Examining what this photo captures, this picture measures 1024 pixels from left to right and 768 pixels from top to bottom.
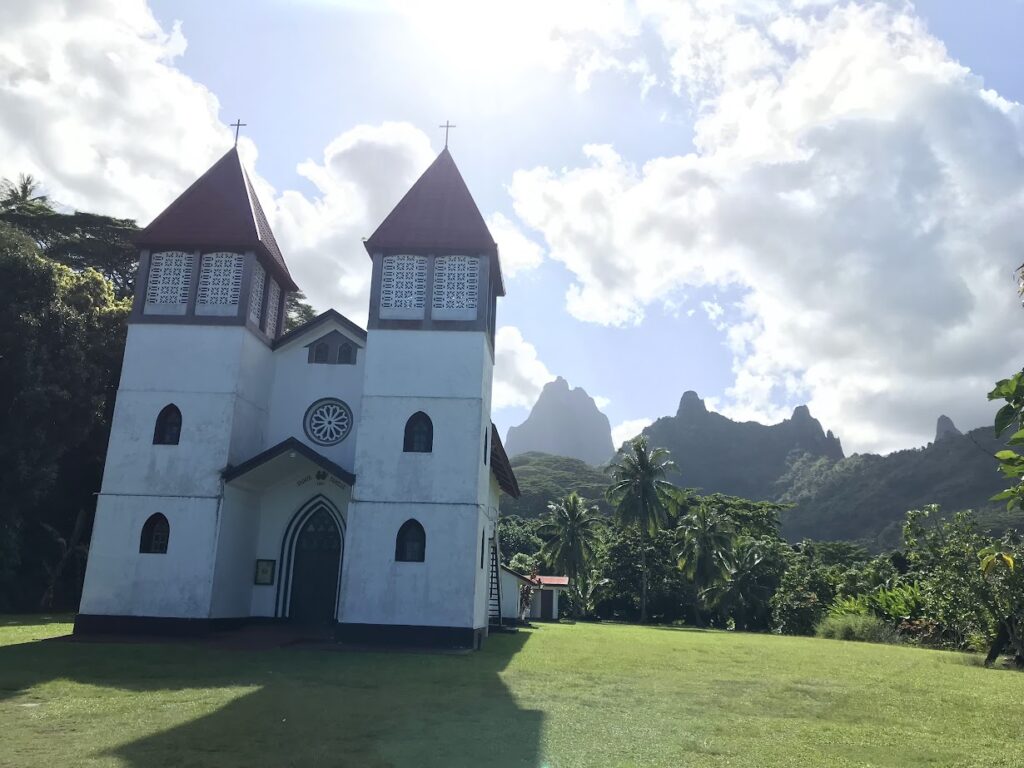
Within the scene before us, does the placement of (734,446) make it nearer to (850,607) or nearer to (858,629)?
(850,607)

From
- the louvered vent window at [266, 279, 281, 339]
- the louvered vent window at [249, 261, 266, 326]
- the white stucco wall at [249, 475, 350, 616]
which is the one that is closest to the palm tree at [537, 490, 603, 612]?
the white stucco wall at [249, 475, 350, 616]

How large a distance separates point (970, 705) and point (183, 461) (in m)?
15.6

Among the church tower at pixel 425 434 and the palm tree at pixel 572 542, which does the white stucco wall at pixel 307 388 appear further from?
the palm tree at pixel 572 542

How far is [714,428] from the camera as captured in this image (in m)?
124

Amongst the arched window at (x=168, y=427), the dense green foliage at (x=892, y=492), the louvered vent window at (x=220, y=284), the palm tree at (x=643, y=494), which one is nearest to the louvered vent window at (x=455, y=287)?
the louvered vent window at (x=220, y=284)

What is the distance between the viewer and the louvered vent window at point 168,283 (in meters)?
18.9

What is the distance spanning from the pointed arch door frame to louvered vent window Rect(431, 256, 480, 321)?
5683 millimetres

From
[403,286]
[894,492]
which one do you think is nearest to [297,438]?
[403,286]

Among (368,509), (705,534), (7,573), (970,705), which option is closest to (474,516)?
(368,509)

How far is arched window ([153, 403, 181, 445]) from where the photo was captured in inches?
714

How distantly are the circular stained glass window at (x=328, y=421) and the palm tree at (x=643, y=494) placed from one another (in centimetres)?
2690

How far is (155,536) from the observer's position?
1764 centimetres

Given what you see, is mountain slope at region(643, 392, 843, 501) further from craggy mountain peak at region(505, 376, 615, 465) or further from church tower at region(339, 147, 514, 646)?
church tower at region(339, 147, 514, 646)

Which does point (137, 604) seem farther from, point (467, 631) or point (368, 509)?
point (467, 631)
